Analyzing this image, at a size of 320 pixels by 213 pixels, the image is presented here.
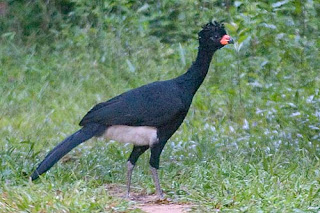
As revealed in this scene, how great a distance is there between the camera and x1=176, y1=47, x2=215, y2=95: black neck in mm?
6277

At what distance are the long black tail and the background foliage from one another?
0.34 ft

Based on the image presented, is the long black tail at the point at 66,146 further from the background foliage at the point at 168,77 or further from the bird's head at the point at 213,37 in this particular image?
the bird's head at the point at 213,37

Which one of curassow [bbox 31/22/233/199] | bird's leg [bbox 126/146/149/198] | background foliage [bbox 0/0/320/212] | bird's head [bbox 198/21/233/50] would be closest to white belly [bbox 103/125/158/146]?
curassow [bbox 31/22/233/199]

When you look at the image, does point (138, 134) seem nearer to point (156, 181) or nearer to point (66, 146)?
point (156, 181)

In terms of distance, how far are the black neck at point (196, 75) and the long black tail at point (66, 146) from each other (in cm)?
71

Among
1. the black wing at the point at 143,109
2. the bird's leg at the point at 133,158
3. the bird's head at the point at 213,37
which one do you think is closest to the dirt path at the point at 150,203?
the bird's leg at the point at 133,158

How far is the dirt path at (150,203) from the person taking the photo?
5.41m

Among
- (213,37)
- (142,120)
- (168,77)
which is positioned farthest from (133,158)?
(168,77)

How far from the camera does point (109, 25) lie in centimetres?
1088

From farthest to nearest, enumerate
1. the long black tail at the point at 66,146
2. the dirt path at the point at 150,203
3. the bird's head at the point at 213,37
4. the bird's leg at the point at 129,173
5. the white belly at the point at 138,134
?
the bird's head at the point at 213,37, the white belly at the point at 138,134, the bird's leg at the point at 129,173, the long black tail at the point at 66,146, the dirt path at the point at 150,203

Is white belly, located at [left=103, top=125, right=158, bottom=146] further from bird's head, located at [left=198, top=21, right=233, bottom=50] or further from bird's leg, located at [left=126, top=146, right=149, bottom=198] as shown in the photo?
bird's head, located at [left=198, top=21, right=233, bottom=50]

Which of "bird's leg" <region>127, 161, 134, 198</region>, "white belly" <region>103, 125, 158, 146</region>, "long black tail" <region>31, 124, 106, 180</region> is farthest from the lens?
"white belly" <region>103, 125, 158, 146</region>

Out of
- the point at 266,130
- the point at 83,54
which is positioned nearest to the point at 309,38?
the point at 266,130

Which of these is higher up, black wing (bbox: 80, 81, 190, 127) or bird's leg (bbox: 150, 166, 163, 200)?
black wing (bbox: 80, 81, 190, 127)
